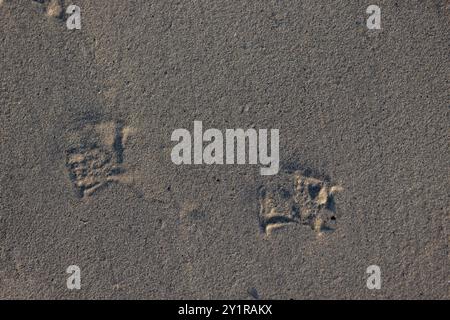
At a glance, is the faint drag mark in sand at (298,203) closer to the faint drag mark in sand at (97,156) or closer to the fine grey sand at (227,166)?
the fine grey sand at (227,166)

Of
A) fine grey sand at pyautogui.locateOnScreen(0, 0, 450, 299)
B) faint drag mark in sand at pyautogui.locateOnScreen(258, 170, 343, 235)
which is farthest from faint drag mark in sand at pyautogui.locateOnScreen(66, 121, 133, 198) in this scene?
faint drag mark in sand at pyautogui.locateOnScreen(258, 170, 343, 235)

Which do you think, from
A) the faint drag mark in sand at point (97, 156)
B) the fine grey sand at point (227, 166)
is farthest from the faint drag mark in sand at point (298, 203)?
the faint drag mark in sand at point (97, 156)

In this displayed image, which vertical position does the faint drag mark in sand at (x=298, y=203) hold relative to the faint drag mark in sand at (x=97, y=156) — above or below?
below

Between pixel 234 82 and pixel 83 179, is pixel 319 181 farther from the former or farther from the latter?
pixel 83 179

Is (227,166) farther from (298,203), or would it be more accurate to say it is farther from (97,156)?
(97,156)

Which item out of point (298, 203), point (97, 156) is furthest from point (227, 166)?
point (97, 156)
